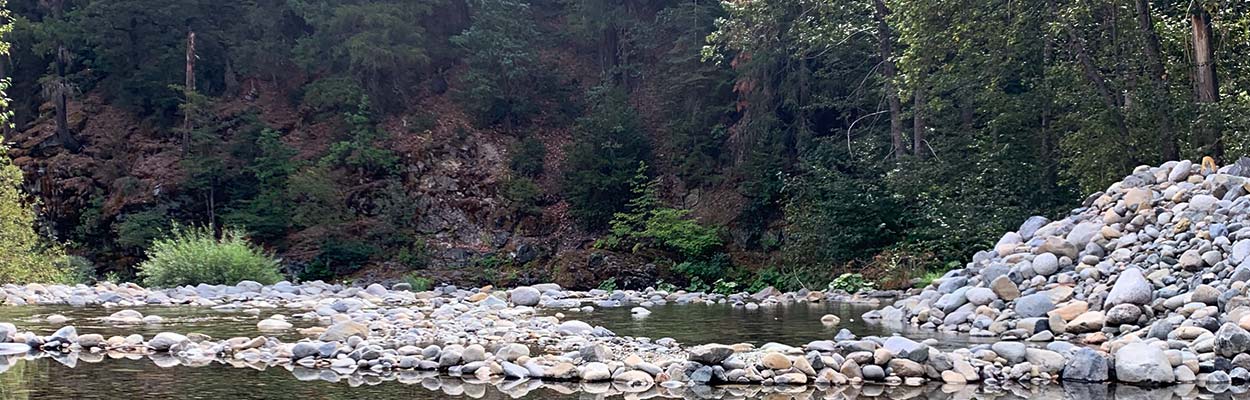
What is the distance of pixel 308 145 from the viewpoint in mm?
22953

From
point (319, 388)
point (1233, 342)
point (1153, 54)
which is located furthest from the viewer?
point (1153, 54)

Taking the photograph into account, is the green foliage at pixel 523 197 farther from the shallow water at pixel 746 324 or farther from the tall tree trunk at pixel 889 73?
the shallow water at pixel 746 324

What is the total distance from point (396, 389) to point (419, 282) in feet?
41.2

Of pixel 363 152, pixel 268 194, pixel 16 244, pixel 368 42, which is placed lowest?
pixel 16 244

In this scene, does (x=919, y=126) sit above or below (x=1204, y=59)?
below

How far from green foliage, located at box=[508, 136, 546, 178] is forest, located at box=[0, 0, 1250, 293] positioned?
65 millimetres

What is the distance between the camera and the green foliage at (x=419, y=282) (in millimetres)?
16906

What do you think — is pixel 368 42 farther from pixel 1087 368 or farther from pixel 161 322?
pixel 1087 368

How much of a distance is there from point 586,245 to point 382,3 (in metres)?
7.42

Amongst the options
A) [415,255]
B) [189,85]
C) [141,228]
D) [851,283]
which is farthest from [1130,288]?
[189,85]

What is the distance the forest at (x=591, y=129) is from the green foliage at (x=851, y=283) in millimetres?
78

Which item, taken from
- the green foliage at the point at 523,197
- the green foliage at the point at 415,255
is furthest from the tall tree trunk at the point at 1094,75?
the green foliage at the point at 415,255

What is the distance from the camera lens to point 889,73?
18.0m

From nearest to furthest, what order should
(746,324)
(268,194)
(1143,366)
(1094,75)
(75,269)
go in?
(1143,366) → (746,324) → (1094,75) → (75,269) → (268,194)
